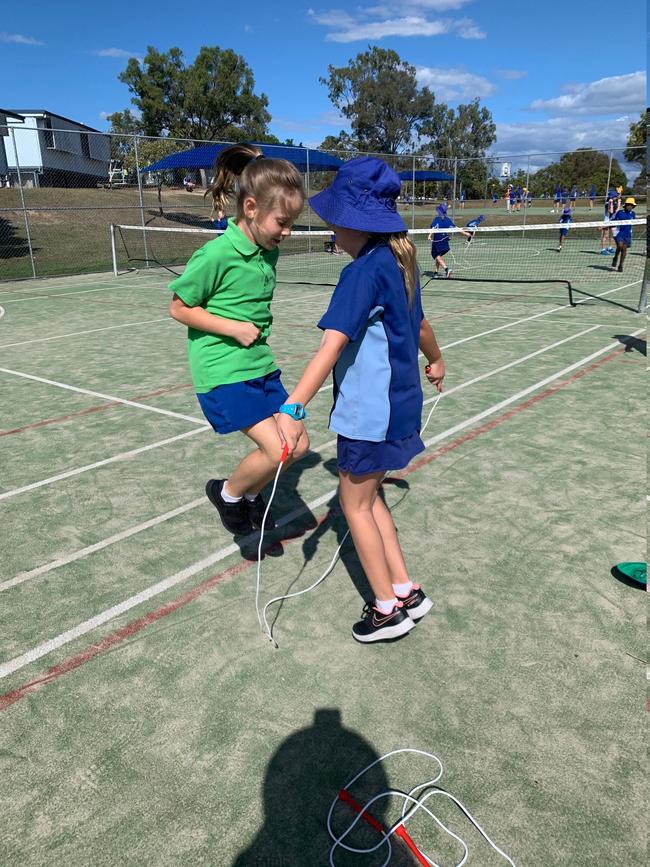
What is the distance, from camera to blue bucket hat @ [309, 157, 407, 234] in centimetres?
264

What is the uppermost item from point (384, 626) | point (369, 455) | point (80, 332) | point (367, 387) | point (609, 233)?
point (367, 387)

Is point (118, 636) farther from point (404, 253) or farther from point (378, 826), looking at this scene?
point (404, 253)

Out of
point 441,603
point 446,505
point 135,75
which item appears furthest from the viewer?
point 135,75

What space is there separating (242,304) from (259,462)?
2.81 feet

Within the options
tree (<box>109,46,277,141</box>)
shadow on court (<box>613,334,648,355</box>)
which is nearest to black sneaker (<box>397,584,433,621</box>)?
shadow on court (<box>613,334,648,355</box>)

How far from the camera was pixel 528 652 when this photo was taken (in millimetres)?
3033

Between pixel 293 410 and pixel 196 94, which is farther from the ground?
pixel 196 94

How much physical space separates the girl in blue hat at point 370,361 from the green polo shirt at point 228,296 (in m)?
0.67

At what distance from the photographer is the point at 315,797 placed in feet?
7.62

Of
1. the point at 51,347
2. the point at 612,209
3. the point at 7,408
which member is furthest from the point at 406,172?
the point at 7,408

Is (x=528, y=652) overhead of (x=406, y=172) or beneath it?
beneath

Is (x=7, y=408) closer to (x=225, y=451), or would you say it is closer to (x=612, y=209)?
(x=225, y=451)

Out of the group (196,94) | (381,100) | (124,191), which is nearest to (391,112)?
(381,100)

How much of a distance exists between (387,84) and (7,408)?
89.2 meters
